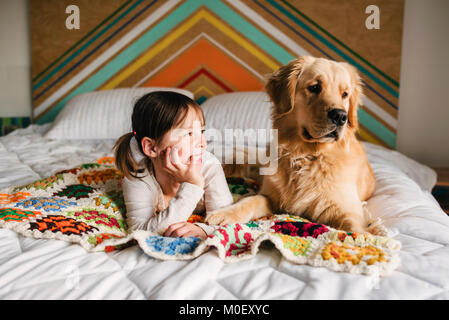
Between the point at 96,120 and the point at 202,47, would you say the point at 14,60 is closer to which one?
the point at 96,120

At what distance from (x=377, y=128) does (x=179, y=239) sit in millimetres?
2353

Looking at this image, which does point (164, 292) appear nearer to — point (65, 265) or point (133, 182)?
point (65, 265)

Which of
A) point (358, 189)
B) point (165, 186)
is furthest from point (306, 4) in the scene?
point (165, 186)

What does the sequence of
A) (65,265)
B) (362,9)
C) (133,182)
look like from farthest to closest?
1. (362,9)
2. (133,182)
3. (65,265)

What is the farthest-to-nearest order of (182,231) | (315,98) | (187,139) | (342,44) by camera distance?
(342,44), (315,98), (187,139), (182,231)

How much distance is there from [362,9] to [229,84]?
1.17 metres

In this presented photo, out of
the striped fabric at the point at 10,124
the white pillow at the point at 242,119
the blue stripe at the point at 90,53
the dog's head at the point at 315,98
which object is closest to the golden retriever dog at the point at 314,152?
the dog's head at the point at 315,98

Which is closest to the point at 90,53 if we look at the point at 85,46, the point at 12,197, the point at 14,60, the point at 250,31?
the point at 85,46

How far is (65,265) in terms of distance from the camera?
2.07ft

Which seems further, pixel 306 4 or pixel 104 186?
pixel 306 4

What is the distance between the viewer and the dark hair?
3.32ft

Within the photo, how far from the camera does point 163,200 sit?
3.54 ft

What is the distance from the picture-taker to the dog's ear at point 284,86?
1.18 metres
